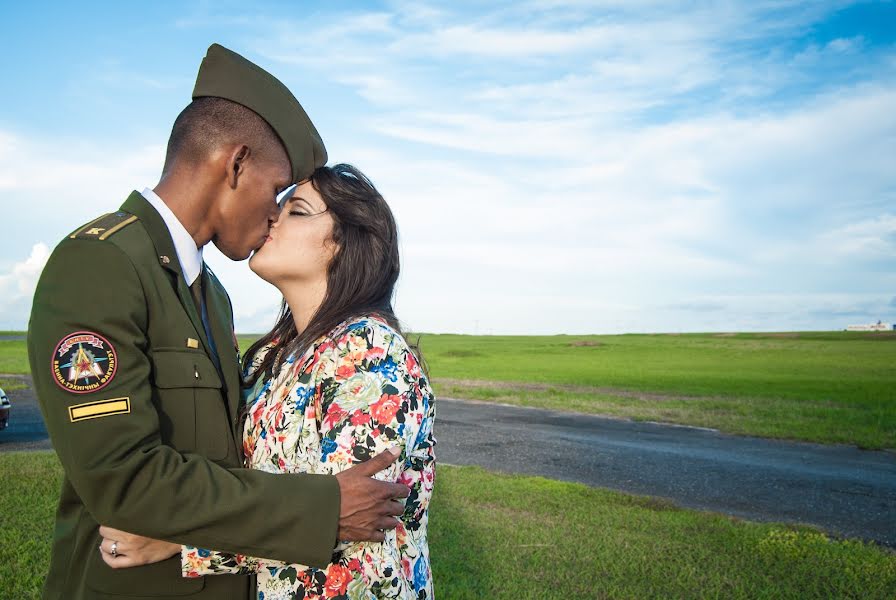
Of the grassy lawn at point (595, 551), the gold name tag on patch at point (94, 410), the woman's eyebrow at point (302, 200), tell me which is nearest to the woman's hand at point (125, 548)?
the gold name tag on patch at point (94, 410)

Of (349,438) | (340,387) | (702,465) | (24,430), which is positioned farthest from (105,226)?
(24,430)

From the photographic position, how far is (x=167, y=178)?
90.2 inches

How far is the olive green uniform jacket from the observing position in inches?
70.1

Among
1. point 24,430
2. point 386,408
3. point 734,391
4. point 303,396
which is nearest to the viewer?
point 386,408

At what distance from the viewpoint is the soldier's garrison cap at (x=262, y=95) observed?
2.40 metres

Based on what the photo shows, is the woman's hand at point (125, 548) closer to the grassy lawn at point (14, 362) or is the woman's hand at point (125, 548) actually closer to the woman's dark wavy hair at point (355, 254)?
the woman's dark wavy hair at point (355, 254)

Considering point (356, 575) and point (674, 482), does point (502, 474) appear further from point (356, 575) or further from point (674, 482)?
point (356, 575)

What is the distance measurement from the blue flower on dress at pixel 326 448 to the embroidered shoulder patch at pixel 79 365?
1.92ft

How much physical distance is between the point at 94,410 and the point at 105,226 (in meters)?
0.56

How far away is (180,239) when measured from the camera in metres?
2.27

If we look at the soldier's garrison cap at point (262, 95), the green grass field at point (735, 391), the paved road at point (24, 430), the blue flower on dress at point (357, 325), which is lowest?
the paved road at point (24, 430)

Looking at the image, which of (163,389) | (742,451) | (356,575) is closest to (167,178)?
(163,389)

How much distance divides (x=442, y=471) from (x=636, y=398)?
1401 centimetres

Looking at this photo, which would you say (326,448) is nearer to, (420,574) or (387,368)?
(387,368)
